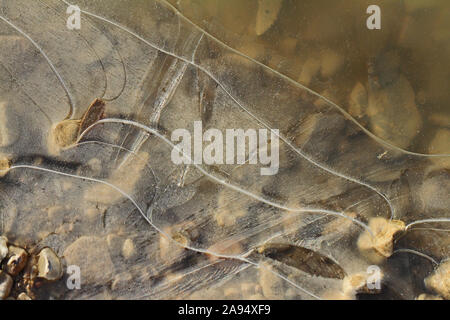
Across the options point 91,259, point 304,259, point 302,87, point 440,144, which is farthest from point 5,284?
point 440,144

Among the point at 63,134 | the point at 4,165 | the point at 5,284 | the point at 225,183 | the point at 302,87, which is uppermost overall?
the point at 302,87

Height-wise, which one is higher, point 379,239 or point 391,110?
point 391,110

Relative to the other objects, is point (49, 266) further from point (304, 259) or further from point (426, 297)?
point (426, 297)

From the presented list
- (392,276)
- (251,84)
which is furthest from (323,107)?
(392,276)

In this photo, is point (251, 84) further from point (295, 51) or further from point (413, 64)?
point (413, 64)

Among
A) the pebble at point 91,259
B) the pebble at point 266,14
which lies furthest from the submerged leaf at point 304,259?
the pebble at point 266,14

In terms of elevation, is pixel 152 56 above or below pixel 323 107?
above

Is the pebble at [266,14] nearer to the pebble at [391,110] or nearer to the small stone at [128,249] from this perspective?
the pebble at [391,110]

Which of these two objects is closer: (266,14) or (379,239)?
(379,239)
